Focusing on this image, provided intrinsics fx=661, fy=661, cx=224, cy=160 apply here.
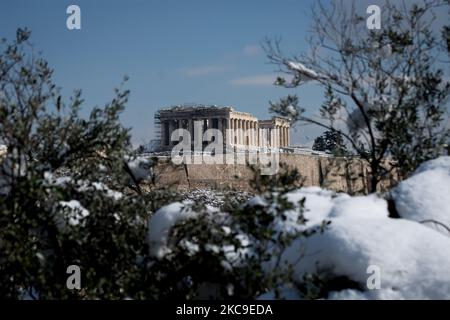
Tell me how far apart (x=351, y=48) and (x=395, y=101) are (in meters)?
0.58

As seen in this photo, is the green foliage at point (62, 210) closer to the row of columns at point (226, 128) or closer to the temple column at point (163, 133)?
the row of columns at point (226, 128)

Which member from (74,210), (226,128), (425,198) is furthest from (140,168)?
(226,128)

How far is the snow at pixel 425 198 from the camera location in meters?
4.47

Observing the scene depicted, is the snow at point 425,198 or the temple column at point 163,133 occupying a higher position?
the temple column at point 163,133

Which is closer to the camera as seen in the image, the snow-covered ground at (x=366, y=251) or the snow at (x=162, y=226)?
the snow-covered ground at (x=366, y=251)

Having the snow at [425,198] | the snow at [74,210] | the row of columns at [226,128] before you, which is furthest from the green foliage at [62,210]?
the row of columns at [226,128]

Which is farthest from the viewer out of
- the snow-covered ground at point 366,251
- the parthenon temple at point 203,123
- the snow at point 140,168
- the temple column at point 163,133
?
the temple column at point 163,133

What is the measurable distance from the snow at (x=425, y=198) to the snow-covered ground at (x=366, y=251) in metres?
0.15

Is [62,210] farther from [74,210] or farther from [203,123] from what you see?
[203,123]

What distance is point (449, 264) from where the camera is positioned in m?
3.89

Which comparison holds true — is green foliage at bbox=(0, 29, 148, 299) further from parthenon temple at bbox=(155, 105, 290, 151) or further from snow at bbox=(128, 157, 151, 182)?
parthenon temple at bbox=(155, 105, 290, 151)

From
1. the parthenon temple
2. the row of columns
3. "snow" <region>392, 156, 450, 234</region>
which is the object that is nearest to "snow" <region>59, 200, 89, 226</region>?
"snow" <region>392, 156, 450, 234</region>

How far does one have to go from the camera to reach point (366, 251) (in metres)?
3.82
